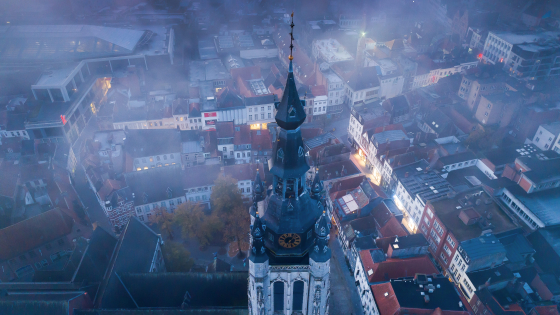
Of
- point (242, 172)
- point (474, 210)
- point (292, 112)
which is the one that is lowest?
point (242, 172)

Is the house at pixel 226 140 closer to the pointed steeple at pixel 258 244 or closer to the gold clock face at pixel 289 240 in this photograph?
the pointed steeple at pixel 258 244

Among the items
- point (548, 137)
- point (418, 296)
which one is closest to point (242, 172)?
point (418, 296)

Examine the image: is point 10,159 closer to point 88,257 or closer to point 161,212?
point 161,212

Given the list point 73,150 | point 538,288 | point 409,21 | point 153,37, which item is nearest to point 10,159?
point 73,150

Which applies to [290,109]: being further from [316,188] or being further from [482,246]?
[482,246]

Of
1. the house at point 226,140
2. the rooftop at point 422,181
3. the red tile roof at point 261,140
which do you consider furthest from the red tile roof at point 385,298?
the house at point 226,140

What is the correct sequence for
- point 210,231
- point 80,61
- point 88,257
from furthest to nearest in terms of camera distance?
point 80,61 → point 210,231 → point 88,257
